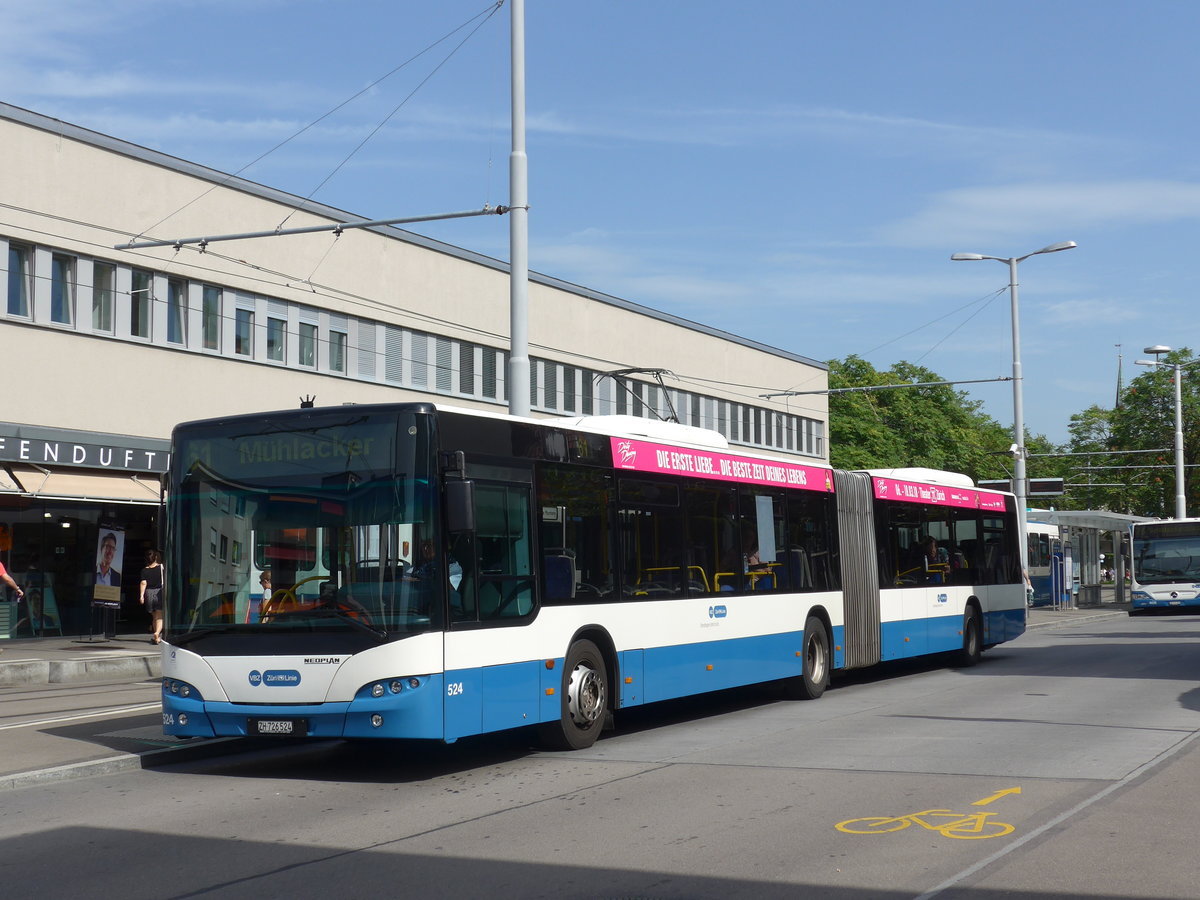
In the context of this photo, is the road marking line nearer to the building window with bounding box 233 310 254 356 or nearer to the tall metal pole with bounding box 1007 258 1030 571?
the building window with bounding box 233 310 254 356

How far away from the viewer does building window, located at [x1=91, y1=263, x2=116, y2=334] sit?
2762 cm

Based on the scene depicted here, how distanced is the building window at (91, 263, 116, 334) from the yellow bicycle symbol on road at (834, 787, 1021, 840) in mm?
22439

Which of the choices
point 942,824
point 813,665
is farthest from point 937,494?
point 942,824

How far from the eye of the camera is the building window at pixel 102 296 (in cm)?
2762

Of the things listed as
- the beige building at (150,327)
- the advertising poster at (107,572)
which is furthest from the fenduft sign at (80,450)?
the advertising poster at (107,572)

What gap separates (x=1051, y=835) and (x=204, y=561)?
20.9ft

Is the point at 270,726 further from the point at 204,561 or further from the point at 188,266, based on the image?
the point at 188,266

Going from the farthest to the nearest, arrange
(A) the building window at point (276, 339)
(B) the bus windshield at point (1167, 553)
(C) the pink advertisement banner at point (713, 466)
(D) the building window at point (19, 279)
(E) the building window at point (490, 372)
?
(B) the bus windshield at point (1167, 553) → (E) the building window at point (490, 372) → (A) the building window at point (276, 339) → (D) the building window at point (19, 279) → (C) the pink advertisement banner at point (713, 466)

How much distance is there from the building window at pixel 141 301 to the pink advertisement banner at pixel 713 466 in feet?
52.3

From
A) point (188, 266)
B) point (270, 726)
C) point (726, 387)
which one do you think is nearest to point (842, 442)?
point (726, 387)

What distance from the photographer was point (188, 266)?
29531mm

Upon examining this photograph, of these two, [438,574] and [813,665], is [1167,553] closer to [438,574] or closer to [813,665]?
[813,665]

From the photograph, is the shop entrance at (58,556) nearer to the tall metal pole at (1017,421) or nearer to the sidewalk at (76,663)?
the sidewalk at (76,663)

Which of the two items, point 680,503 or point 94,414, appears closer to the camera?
point 680,503
